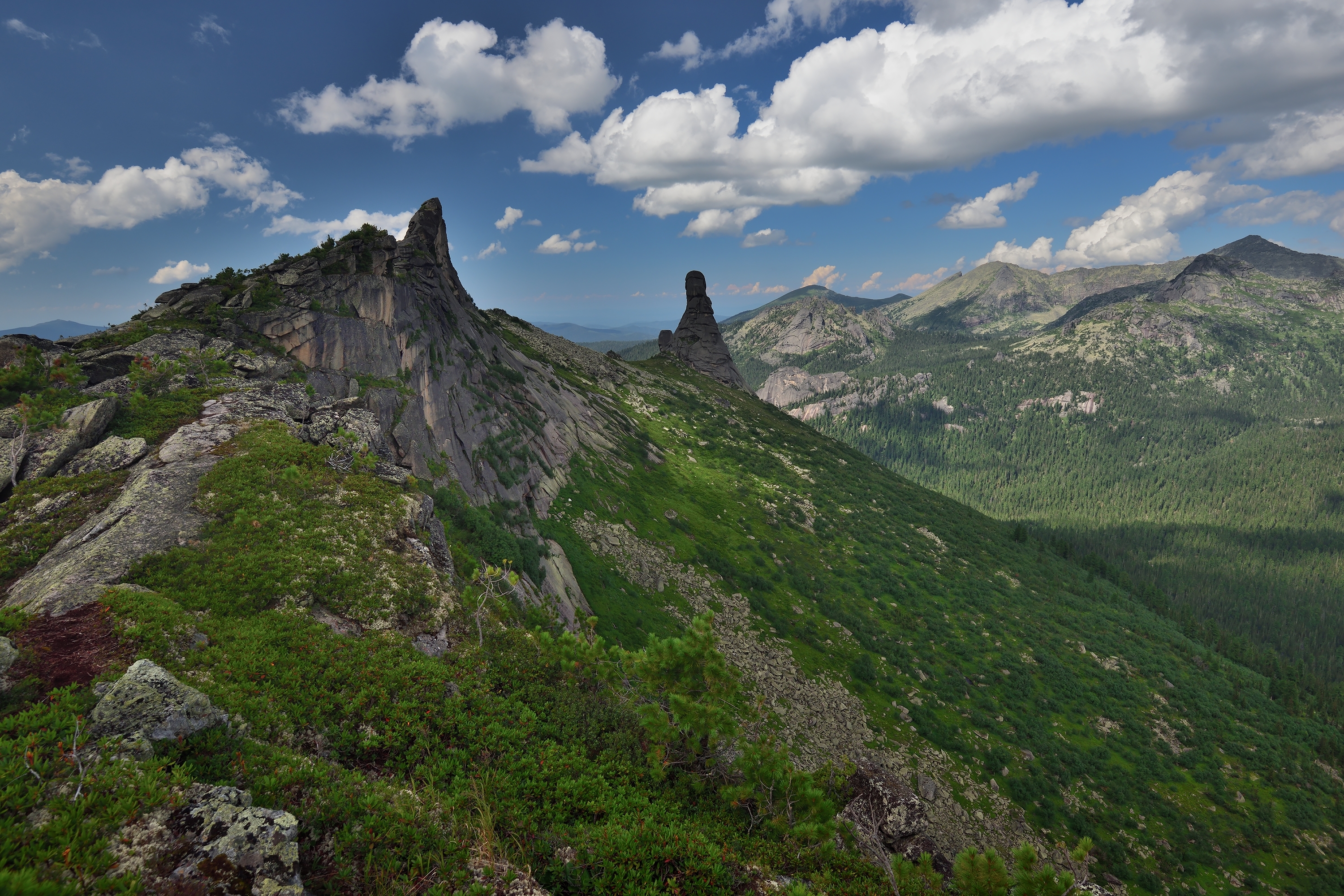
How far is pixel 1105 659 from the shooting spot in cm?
7062

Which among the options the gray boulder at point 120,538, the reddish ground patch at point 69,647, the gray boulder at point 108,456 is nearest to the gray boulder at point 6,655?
the reddish ground patch at point 69,647

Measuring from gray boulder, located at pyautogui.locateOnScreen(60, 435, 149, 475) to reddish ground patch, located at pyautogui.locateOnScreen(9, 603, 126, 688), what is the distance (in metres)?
10.4

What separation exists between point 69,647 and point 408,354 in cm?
3220

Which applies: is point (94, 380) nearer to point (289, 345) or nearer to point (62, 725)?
point (289, 345)

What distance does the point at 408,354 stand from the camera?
136 ft

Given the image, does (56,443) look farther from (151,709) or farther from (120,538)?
(151,709)

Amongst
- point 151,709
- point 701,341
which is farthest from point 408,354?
point 701,341

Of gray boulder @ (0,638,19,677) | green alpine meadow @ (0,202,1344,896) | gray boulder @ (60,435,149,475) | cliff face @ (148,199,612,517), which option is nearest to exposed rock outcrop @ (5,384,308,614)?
green alpine meadow @ (0,202,1344,896)

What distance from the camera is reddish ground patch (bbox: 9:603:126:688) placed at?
39.0 ft

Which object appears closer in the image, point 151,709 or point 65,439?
point 151,709

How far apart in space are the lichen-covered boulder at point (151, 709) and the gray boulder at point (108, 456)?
16617mm

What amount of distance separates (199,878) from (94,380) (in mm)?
33772

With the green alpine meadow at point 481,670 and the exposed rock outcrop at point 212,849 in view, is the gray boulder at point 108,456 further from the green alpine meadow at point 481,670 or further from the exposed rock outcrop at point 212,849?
the exposed rock outcrop at point 212,849

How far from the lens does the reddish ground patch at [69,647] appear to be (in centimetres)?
1188
